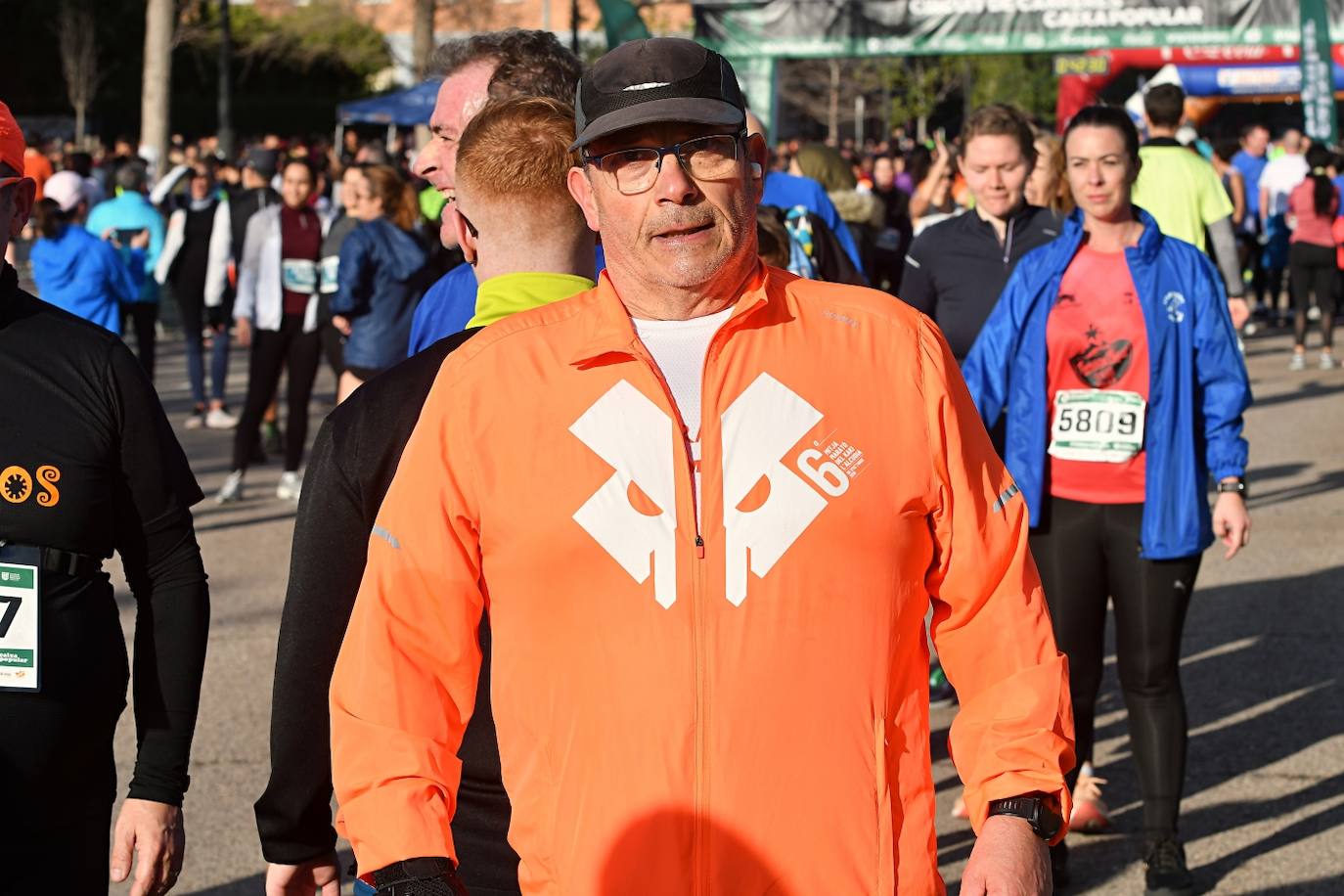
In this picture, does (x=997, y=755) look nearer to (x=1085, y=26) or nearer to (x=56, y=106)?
(x=1085, y=26)

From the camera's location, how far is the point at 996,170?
654cm

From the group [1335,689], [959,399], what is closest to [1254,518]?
[1335,689]

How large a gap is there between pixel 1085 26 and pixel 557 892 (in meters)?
25.8

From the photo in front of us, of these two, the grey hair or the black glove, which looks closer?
the black glove

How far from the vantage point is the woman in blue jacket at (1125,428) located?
5.48 m

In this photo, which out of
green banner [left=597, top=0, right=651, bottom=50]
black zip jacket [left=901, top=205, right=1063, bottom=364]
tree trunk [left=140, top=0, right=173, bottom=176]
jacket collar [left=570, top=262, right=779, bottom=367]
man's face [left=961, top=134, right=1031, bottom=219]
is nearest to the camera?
jacket collar [left=570, top=262, right=779, bottom=367]

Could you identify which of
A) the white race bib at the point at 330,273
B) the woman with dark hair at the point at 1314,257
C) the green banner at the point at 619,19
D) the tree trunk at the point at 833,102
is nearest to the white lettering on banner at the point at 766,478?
the white race bib at the point at 330,273

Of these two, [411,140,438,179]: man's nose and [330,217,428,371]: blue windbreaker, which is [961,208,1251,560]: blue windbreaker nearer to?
[411,140,438,179]: man's nose

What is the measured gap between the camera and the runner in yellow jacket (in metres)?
2.44

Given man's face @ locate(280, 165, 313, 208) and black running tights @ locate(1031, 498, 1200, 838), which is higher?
man's face @ locate(280, 165, 313, 208)

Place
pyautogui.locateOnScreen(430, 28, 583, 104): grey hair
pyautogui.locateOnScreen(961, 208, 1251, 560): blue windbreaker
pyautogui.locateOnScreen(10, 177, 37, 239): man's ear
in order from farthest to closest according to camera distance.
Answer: pyautogui.locateOnScreen(961, 208, 1251, 560): blue windbreaker
pyautogui.locateOnScreen(430, 28, 583, 104): grey hair
pyautogui.locateOnScreen(10, 177, 37, 239): man's ear

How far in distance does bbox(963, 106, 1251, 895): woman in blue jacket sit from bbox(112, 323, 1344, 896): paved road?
461mm

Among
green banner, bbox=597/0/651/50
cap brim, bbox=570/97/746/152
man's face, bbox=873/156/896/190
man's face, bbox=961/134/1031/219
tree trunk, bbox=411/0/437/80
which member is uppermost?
tree trunk, bbox=411/0/437/80

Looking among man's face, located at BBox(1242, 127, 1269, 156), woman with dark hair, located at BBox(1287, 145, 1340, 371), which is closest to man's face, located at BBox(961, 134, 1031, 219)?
woman with dark hair, located at BBox(1287, 145, 1340, 371)
